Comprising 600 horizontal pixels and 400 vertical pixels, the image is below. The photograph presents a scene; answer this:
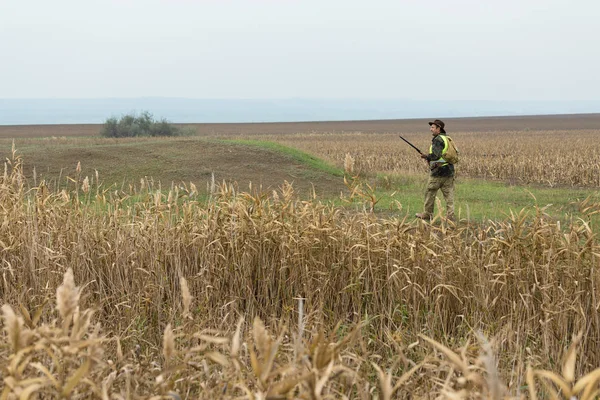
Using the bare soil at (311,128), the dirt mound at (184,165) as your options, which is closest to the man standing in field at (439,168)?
the dirt mound at (184,165)

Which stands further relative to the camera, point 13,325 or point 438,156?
point 438,156

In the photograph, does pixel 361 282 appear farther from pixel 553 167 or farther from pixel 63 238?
pixel 553 167

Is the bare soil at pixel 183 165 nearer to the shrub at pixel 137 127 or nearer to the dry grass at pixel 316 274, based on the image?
the dry grass at pixel 316 274

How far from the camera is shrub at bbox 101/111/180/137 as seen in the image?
42.1 meters

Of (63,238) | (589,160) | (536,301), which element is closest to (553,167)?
(589,160)

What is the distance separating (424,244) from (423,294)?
573mm

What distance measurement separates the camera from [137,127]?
4206cm

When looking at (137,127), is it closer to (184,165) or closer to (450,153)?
(184,165)

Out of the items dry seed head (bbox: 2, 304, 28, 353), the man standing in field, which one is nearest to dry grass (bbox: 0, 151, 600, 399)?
dry seed head (bbox: 2, 304, 28, 353)

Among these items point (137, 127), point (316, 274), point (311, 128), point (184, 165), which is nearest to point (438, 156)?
point (316, 274)

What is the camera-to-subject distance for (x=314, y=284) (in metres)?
5.75

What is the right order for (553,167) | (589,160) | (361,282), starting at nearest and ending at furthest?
(361,282), (553,167), (589,160)

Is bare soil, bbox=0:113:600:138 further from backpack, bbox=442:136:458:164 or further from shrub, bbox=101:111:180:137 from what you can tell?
backpack, bbox=442:136:458:164

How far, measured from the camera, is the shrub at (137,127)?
4212 centimetres
